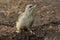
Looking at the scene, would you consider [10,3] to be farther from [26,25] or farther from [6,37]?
[6,37]

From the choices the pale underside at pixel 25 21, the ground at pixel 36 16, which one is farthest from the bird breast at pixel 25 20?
the ground at pixel 36 16

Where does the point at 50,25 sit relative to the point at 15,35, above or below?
below

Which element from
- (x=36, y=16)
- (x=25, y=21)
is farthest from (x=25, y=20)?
(x=36, y=16)

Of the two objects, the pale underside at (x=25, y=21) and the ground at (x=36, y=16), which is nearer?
the pale underside at (x=25, y=21)

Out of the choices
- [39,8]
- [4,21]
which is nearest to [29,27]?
[4,21]

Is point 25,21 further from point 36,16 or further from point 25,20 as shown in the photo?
point 36,16

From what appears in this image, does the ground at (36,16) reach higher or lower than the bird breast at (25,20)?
lower

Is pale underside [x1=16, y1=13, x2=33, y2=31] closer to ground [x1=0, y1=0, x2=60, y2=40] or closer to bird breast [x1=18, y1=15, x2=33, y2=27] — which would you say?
bird breast [x1=18, y1=15, x2=33, y2=27]

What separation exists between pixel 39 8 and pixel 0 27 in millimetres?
1879

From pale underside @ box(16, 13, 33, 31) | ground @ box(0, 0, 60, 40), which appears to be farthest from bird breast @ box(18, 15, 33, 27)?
ground @ box(0, 0, 60, 40)

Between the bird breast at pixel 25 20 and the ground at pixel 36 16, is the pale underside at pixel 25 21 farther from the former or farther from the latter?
the ground at pixel 36 16

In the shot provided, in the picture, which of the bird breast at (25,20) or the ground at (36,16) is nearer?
the bird breast at (25,20)

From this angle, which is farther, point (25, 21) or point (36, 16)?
point (36, 16)

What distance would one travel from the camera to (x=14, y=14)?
9.01 m
